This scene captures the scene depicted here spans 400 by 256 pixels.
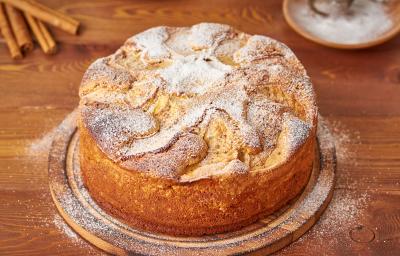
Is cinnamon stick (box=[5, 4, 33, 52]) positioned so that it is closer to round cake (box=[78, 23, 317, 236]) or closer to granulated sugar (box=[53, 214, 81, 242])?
round cake (box=[78, 23, 317, 236])

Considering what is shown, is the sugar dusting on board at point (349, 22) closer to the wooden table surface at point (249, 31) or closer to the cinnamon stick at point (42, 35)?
the wooden table surface at point (249, 31)

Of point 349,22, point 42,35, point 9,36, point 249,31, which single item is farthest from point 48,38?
point 349,22

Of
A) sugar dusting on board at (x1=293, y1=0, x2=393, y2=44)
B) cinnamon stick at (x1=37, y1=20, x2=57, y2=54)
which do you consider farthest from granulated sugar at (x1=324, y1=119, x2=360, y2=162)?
cinnamon stick at (x1=37, y1=20, x2=57, y2=54)

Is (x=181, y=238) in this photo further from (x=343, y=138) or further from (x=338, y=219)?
(x=343, y=138)

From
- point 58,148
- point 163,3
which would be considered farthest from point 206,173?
point 163,3

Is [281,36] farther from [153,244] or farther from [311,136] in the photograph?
[153,244]

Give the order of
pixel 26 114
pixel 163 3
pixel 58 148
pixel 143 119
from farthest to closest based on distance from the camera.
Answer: pixel 163 3 → pixel 26 114 → pixel 58 148 → pixel 143 119
